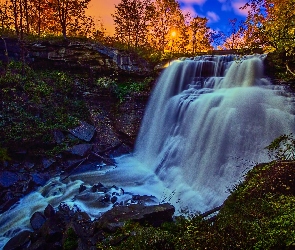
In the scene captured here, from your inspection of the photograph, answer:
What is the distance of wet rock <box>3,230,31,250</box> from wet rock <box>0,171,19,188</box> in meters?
3.67

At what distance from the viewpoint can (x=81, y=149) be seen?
13.7 meters

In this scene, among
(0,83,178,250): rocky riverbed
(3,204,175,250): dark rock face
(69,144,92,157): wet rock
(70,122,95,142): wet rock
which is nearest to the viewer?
(3,204,175,250): dark rock face

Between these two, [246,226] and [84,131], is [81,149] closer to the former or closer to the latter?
[84,131]

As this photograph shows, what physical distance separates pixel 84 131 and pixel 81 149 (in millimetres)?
1379

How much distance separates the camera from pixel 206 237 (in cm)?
A: 461

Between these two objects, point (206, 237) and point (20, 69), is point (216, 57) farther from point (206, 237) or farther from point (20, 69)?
point (206, 237)

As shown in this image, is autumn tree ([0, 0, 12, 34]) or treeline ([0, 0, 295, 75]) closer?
treeline ([0, 0, 295, 75])

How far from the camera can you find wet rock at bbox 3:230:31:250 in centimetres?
740

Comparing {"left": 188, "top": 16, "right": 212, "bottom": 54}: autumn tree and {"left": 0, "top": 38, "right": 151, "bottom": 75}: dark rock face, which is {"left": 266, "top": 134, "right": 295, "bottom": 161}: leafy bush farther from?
{"left": 188, "top": 16, "right": 212, "bottom": 54}: autumn tree

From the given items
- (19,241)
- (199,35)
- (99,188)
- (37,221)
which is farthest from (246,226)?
(199,35)

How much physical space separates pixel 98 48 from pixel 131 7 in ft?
26.6

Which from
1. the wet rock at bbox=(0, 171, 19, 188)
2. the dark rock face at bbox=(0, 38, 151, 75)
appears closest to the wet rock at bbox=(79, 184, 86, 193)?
the wet rock at bbox=(0, 171, 19, 188)

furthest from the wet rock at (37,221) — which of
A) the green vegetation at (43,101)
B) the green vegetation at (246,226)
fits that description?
the green vegetation at (43,101)

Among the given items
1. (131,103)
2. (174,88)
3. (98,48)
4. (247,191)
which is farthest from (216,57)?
(247,191)
